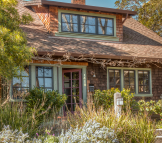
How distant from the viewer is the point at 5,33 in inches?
189

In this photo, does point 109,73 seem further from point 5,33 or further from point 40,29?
point 5,33

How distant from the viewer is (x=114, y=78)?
8.87m

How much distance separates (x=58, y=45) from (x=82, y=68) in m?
1.27

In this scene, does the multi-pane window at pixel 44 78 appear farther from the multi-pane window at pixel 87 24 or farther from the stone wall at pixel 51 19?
the multi-pane window at pixel 87 24

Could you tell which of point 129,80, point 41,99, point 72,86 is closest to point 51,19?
point 72,86

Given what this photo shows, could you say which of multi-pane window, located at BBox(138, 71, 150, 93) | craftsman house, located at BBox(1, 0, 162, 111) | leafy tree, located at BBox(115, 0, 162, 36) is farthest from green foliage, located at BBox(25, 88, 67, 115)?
leafy tree, located at BBox(115, 0, 162, 36)

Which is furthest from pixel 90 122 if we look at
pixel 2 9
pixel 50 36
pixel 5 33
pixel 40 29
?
pixel 40 29

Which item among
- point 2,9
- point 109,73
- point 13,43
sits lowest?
point 109,73

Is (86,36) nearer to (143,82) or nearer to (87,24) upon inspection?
(87,24)

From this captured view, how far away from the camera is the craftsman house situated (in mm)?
7797

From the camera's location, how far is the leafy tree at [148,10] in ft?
52.9

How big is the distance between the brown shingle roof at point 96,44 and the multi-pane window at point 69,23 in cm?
55

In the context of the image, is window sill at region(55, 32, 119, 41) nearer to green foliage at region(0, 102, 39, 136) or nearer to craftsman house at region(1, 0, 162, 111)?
craftsman house at region(1, 0, 162, 111)

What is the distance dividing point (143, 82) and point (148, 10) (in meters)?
9.45
